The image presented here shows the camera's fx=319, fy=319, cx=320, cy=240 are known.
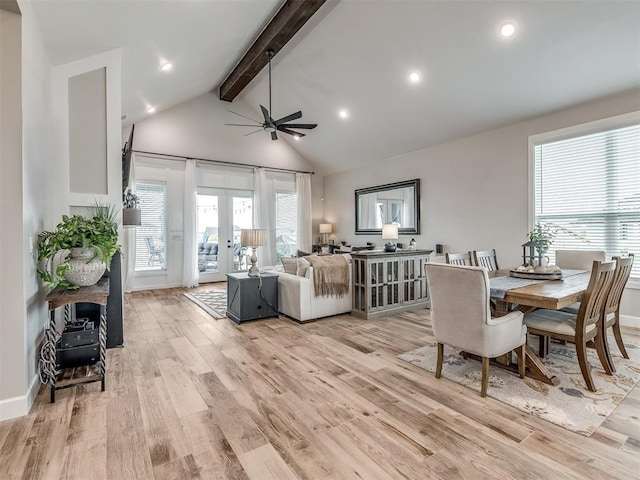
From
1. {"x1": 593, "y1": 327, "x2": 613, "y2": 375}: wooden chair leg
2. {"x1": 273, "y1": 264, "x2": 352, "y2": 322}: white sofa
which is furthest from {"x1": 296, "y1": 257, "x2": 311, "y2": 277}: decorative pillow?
{"x1": 593, "y1": 327, "x2": 613, "y2": 375}: wooden chair leg

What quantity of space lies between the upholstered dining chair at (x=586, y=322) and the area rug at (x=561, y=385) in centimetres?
14

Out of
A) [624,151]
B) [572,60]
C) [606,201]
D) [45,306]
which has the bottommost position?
[45,306]

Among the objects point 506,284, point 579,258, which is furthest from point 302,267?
point 579,258

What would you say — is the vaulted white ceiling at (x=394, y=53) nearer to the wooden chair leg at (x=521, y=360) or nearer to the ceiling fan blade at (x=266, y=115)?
the ceiling fan blade at (x=266, y=115)

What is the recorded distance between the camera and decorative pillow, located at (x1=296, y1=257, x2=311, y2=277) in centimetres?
432

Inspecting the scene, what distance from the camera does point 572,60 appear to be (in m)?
3.75

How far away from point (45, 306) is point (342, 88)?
5.29m

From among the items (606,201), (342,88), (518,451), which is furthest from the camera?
(342,88)

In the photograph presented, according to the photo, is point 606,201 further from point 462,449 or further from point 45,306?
point 45,306

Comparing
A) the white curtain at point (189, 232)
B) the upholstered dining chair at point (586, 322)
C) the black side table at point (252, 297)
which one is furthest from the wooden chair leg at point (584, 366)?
the white curtain at point (189, 232)

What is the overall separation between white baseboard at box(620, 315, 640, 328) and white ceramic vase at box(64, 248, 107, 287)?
5921 millimetres

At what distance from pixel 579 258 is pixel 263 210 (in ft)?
20.7

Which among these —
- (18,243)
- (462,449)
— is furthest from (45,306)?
(462,449)

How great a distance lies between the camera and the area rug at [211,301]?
4844mm
